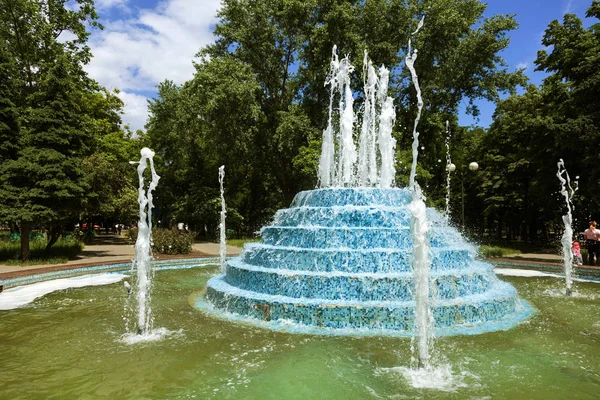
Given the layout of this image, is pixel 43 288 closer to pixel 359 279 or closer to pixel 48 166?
pixel 48 166

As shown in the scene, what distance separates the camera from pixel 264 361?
5277mm

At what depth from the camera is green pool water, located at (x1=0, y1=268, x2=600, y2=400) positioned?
4.39 metres

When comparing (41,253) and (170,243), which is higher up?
(170,243)

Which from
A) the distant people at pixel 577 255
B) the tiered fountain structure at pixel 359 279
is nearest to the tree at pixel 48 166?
the tiered fountain structure at pixel 359 279

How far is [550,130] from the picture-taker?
1900 centimetres

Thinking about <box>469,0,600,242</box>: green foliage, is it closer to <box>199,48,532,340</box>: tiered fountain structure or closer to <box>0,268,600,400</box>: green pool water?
<box>199,48,532,340</box>: tiered fountain structure

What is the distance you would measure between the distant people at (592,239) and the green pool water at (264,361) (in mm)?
8616

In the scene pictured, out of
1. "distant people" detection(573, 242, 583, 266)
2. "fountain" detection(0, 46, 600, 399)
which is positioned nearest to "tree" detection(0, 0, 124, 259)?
"fountain" detection(0, 46, 600, 399)

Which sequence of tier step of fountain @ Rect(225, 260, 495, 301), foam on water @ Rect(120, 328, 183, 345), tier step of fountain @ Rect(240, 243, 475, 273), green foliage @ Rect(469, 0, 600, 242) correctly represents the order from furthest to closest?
1. green foliage @ Rect(469, 0, 600, 242)
2. tier step of fountain @ Rect(240, 243, 475, 273)
3. tier step of fountain @ Rect(225, 260, 495, 301)
4. foam on water @ Rect(120, 328, 183, 345)

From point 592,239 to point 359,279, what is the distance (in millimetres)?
12179

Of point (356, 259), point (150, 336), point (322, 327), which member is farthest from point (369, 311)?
point (150, 336)

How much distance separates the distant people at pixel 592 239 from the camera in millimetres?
14703

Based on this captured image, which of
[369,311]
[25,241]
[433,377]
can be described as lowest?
[433,377]

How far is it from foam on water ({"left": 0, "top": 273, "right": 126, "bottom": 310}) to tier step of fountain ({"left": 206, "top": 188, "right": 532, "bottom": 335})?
14.1ft
